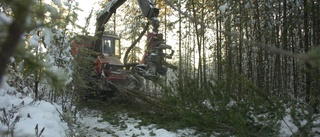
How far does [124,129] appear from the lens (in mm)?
5363

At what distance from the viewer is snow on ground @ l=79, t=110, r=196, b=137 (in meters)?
4.88

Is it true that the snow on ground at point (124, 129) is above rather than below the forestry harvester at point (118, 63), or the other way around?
below

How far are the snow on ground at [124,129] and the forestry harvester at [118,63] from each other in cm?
139

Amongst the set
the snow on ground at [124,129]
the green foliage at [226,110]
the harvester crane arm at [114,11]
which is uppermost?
the harvester crane arm at [114,11]

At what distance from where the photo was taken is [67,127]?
4773mm

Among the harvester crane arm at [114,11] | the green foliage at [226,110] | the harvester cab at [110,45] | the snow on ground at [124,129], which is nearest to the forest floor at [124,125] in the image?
the snow on ground at [124,129]

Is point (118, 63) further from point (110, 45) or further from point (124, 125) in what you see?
point (124, 125)

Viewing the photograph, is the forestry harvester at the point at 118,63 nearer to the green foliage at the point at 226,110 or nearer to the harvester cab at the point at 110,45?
the harvester cab at the point at 110,45

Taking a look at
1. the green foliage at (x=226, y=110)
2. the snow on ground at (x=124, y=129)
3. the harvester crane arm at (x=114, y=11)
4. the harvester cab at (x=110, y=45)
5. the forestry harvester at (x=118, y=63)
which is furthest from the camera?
the harvester cab at (x=110, y=45)

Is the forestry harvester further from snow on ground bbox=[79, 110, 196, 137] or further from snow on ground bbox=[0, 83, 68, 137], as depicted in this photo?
snow on ground bbox=[0, 83, 68, 137]

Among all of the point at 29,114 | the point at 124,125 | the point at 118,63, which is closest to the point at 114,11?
the point at 118,63

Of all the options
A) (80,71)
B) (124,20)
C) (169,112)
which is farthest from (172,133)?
(124,20)

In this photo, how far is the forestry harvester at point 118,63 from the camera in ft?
23.0

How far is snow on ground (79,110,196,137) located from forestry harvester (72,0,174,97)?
1387mm
